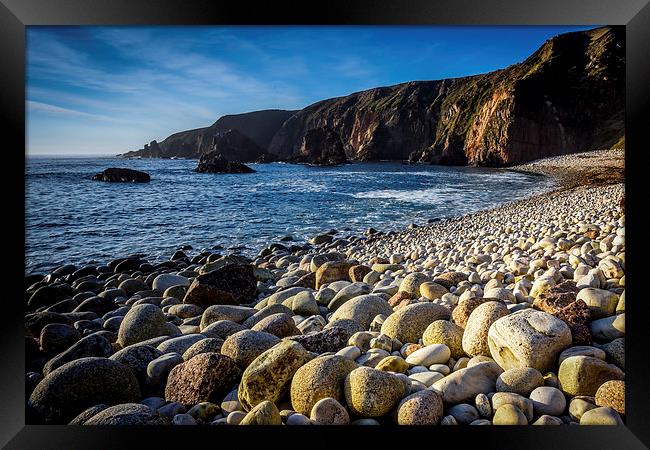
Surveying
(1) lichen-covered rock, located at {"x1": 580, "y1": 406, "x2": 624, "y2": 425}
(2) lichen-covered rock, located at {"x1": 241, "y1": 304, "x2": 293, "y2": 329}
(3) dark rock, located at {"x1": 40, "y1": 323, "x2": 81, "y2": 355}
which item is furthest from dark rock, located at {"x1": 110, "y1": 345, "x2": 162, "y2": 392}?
(1) lichen-covered rock, located at {"x1": 580, "y1": 406, "x2": 624, "y2": 425}

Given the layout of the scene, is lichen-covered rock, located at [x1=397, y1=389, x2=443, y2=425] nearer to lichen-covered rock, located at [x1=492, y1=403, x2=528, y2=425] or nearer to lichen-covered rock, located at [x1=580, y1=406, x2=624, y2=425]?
lichen-covered rock, located at [x1=492, y1=403, x2=528, y2=425]

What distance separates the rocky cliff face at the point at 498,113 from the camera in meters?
3.31

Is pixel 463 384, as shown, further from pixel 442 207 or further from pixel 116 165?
pixel 442 207

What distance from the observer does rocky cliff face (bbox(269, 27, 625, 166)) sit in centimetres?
331

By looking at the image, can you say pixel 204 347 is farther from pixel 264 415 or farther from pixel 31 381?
pixel 31 381

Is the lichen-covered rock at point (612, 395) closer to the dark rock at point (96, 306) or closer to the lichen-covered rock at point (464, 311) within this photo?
the lichen-covered rock at point (464, 311)

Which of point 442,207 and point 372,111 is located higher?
point 372,111

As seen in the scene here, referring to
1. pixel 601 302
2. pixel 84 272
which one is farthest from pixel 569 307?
pixel 84 272

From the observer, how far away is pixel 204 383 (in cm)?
251

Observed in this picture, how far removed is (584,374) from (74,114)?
3.77m

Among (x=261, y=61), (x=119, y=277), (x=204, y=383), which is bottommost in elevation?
(x=204, y=383)

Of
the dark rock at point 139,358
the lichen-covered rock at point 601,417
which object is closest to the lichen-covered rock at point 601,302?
the lichen-covered rock at point 601,417

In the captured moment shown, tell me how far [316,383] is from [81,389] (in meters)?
1.36
